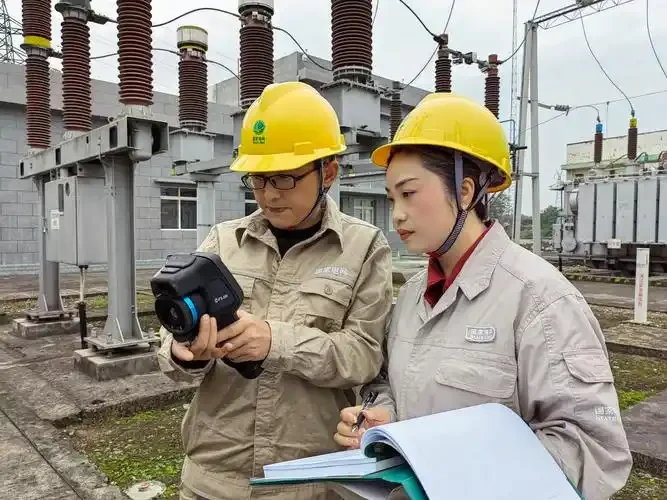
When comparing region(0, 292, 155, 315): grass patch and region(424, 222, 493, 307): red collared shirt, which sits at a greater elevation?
region(424, 222, 493, 307): red collared shirt

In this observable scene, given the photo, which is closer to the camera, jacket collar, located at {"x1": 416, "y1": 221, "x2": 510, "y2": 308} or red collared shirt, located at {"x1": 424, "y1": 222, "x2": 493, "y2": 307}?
jacket collar, located at {"x1": 416, "y1": 221, "x2": 510, "y2": 308}

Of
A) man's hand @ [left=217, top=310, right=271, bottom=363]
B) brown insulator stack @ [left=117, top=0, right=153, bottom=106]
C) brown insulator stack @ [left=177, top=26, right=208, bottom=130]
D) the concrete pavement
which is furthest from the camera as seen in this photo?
the concrete pavement

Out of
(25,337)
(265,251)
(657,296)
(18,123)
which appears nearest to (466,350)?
(265,251)

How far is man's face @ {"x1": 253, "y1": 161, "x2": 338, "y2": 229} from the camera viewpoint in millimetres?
1500

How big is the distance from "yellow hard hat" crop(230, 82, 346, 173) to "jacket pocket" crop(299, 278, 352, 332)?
0.35 metres

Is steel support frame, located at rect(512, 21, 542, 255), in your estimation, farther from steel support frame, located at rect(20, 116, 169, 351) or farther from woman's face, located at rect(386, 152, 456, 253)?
woman's face, located at rect(386, 152, 456, 253)

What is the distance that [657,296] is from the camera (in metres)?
10.1

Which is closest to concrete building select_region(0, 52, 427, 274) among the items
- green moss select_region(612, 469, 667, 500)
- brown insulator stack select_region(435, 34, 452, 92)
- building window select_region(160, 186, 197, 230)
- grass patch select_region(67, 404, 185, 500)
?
building window select_region(160, 186, 197, 230)

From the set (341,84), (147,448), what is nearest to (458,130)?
(147,448)

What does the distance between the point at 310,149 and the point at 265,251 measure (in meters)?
0.34

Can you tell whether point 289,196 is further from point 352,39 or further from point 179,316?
point 352,39

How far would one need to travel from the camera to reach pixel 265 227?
5.22 ft

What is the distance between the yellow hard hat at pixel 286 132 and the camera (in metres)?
1.51

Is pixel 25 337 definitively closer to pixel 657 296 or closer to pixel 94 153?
pixel 94 153
